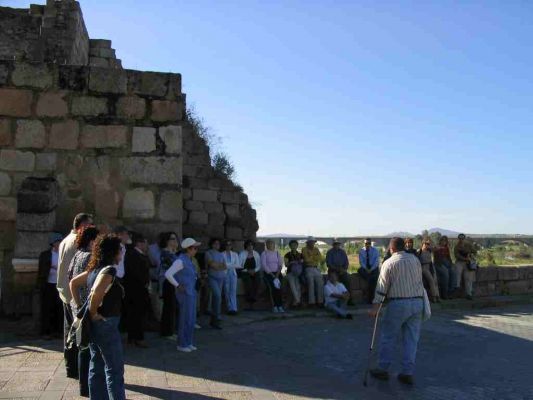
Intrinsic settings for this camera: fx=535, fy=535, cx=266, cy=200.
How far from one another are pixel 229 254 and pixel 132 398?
6169mm

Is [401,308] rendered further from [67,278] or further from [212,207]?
[212,207]

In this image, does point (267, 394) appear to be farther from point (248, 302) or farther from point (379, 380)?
point (248, 302)

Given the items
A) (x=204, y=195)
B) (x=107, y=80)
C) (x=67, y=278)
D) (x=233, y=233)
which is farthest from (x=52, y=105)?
(x=233, y=233)

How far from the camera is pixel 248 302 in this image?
11.4 m

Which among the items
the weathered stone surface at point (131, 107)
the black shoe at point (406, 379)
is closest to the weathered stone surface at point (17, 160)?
the weathered stone surface at point (131, 107)

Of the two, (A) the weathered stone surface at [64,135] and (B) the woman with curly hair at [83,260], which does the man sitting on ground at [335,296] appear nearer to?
(A) the weathered stone surface at [64,135]

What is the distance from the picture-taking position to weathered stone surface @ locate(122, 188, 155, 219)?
806 centimetres

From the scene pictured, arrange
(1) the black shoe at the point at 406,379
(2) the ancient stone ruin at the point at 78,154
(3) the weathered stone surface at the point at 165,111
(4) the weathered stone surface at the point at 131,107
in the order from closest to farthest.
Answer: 1. (1) the black shoe at the point at 406,379
2. (2) the ancient stone ruin at the point at 78,154
3. (4) the weathered stone surface at the point at 131,107
4. (3) the weathered stone surface at the point at 165,111

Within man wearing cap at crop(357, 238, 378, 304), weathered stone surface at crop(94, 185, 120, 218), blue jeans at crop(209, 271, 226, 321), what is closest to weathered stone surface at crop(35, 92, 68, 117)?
weathered stone surface at crop(94, 185, 120, 218)

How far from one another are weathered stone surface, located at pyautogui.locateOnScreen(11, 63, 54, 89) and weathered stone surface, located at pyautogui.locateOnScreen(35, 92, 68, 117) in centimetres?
16

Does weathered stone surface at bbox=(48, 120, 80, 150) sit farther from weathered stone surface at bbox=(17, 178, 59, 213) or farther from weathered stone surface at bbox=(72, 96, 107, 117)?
weathered stone surface at bbox=(17, 178, 59, 213)

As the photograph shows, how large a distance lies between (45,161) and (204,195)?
6.37 m

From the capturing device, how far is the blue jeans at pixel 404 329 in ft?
20.4

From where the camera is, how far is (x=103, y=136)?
26.2 ft
